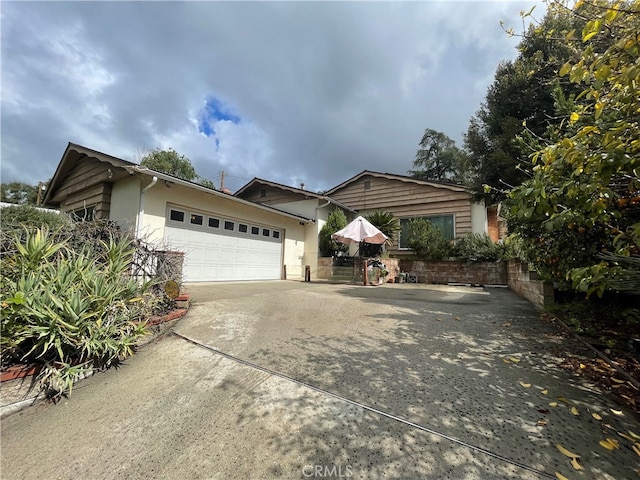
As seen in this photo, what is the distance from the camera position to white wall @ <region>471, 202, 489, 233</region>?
11.6 m

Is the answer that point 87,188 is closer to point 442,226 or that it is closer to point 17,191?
point 442,226

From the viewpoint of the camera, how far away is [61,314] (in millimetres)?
2500

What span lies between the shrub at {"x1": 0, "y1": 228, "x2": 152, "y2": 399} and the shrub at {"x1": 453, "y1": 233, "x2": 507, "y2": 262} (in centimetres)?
1093

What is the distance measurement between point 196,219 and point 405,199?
9538 millimetres

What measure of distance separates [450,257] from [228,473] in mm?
11303

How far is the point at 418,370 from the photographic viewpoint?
2.57 metres

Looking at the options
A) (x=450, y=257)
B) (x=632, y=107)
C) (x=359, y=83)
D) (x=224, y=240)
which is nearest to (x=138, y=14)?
(x=224, y=240)

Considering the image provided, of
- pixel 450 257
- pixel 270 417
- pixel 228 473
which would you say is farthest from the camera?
pixel 450 257

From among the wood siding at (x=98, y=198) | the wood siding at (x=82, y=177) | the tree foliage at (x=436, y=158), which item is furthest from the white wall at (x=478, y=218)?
the tree foliage at (x=436, y=158)

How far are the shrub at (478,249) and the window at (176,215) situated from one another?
1017 cm

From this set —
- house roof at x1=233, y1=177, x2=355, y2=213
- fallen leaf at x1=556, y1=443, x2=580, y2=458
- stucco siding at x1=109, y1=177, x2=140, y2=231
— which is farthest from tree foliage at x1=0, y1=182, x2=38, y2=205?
fallen leaf at x1=556, y1=443, x2=580, y2=458

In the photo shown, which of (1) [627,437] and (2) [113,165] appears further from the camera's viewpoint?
(2) [113,165]

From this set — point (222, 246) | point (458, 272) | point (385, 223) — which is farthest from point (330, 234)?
point (458, 272)

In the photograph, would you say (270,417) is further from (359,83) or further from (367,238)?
(359,83)
